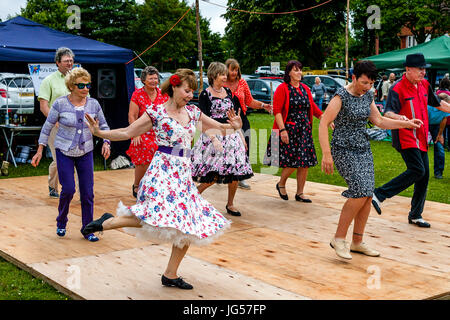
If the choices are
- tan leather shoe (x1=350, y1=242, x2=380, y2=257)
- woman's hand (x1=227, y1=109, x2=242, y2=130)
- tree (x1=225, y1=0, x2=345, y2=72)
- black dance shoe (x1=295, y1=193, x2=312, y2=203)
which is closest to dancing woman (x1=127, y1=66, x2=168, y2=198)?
black dance shoe (x1=295, y1=193, x2=312, y2=203)

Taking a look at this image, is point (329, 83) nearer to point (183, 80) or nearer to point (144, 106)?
point (144, 106)

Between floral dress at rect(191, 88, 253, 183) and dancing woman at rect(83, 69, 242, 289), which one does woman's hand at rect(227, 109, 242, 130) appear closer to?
dancing woman at rect(83, 69, 242, 289)

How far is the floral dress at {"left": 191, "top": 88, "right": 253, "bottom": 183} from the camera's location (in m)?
7.33

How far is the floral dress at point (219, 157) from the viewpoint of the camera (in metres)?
7.33

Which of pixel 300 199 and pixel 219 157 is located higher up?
pixel 219 157

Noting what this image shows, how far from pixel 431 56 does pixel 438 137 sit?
313 inches

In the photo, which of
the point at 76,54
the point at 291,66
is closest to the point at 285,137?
the point at 291,66

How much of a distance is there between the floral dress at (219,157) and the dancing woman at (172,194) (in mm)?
2537

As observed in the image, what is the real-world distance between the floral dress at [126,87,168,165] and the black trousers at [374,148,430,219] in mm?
3185

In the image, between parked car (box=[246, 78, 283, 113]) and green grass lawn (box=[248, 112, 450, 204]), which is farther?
parked car (box=[246, 78, 283, 113])

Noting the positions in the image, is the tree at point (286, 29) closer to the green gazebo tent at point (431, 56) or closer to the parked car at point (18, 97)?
the green gazebo tent at point (431, 56)

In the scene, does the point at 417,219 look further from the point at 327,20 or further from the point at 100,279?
the point at 327,20

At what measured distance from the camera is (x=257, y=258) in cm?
563
